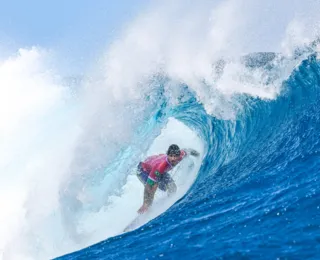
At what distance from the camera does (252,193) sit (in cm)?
664

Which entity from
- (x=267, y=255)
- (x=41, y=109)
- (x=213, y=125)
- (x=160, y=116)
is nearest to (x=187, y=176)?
(x=213, y=125)

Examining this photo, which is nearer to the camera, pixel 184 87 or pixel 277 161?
pixel 277 161

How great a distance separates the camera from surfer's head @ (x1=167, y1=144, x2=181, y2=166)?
324 inches

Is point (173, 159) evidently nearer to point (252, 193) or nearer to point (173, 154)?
point (173, 154)

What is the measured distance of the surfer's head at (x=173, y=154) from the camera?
8219 mm

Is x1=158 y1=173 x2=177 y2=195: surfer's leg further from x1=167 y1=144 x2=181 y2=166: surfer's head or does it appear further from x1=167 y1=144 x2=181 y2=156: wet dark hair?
x1=167 y1=144 x2=181 y2=156: wet dark hair

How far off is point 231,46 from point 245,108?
294 cm

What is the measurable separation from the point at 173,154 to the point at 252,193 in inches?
80.3

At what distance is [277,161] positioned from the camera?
7.58m

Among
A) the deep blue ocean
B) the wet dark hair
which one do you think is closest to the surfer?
the wet dark hair

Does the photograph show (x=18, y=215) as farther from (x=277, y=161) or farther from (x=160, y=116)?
(x=277, y=161)

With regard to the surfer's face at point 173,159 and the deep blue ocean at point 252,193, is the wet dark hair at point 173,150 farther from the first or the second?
the deep blue ocean at point 252,193

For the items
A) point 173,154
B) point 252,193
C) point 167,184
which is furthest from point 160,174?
point 252,193

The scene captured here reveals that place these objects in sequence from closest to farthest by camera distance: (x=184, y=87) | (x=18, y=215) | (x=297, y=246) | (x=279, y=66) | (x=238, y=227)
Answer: (x=297, y=246) < (x=238, y=227) < (x=18, y=215) < (x=279, y=66) < (x=184, y=87)
